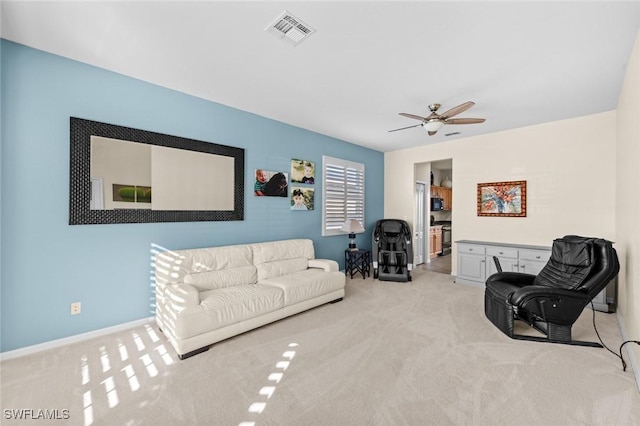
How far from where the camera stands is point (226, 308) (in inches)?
107

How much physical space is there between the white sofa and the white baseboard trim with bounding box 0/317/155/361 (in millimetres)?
319

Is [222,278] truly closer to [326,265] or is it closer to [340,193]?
[326,265]

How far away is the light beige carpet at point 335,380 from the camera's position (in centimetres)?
179

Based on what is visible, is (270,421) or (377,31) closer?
(270,421)

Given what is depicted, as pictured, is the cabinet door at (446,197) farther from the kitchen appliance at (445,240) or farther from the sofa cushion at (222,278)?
the sofa cushion at (222,278)

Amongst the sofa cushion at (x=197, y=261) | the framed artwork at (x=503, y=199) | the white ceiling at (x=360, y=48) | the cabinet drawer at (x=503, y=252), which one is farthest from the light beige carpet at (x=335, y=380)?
the white ceiling at (x=360, y=48)

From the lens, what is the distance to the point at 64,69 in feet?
8.68

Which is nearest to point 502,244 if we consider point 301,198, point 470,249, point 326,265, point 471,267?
point 470,249

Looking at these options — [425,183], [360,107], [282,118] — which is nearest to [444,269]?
[425,183]

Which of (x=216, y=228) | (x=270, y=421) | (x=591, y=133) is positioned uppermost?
(x=591, y=133)

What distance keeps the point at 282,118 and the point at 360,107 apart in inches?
49.4

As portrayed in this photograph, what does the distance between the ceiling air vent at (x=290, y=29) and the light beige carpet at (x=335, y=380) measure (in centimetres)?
277

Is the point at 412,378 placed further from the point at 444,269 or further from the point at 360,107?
the point at 444,269

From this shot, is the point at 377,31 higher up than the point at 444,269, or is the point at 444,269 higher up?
the point at 377,31
